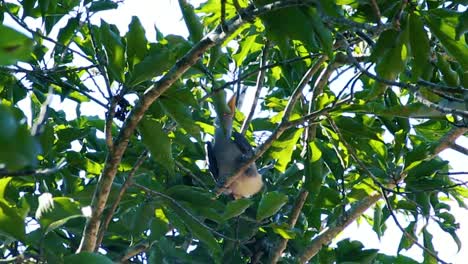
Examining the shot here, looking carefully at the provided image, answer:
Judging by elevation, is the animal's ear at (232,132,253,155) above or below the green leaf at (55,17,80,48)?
below

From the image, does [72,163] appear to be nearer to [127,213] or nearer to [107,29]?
[127,213]

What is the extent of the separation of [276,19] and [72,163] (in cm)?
201

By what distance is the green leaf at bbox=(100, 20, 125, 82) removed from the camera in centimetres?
244

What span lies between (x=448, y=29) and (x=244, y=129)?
2105mm

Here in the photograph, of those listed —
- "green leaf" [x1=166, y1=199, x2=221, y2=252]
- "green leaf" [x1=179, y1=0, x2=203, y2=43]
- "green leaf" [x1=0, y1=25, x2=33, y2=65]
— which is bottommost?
"green leaf" [x1=0, y1=25, x2=33, y2=65]

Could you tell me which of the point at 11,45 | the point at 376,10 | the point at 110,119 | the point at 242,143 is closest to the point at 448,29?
the point at 376,10

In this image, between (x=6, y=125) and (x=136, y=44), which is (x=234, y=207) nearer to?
(x=136, y=44)

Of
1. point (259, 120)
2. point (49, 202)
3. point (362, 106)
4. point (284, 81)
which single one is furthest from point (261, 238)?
point (49, 202)

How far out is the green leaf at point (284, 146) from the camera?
344 cm

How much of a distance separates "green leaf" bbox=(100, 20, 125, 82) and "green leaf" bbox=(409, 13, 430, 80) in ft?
3.07

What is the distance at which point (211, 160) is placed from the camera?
5.14 m

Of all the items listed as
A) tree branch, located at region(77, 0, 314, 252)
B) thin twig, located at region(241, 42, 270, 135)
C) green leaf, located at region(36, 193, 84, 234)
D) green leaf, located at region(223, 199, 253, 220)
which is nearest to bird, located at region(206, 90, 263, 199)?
thin twig, located at region(241, 42, 270, 135)

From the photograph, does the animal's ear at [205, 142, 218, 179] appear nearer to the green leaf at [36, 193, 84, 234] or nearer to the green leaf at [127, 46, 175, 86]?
the green leaf at [127, 46, 175, 86]

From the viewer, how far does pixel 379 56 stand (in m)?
2.30
